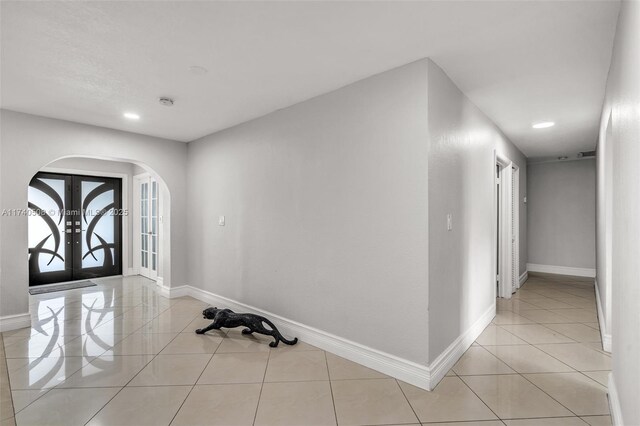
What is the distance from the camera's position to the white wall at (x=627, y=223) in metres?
1.33

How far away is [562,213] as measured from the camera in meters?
6.54

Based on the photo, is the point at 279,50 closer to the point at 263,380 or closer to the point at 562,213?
the point at 263,380

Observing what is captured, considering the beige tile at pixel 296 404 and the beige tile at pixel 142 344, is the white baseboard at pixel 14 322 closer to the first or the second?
the beige tile at pixel 142 344

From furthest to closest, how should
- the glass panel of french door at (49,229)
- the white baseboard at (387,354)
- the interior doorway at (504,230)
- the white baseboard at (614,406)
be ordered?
1. the glass panel of french door at (49,229)
2. the interior doorway at (504,230)
3. the white baseboard at (387,354)
4. the white baseboard at (614,406)

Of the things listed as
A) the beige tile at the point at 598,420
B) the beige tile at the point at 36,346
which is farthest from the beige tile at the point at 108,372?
the beige tile at the point at 598,420

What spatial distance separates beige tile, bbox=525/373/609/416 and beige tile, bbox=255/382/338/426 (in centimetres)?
160

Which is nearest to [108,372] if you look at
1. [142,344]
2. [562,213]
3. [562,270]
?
[142,344]

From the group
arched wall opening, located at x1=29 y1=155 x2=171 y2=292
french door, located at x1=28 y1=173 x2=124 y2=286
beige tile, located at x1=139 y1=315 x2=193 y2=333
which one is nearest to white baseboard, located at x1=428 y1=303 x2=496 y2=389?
beige tile, located at x1=139 y1=315 x2=193 y2=333

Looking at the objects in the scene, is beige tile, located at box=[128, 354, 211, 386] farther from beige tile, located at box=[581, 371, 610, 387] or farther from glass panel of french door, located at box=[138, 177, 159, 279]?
glass panel of french door, located at box=[138, 177, 159, 279]

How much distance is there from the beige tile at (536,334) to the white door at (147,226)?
568cm

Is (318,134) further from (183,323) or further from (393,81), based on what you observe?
(183,323)

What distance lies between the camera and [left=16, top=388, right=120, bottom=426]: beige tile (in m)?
1.92

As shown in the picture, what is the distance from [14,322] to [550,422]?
505 cm

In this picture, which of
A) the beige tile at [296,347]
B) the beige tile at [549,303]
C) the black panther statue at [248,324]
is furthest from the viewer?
the beige tile at [549,303]
